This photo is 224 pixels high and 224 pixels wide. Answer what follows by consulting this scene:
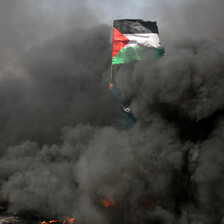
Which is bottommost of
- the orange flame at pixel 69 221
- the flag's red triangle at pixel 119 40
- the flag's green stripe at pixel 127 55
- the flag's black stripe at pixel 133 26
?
the orange flame at pixel 69 221

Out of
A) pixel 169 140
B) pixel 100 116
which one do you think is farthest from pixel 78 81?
pixel 169 140

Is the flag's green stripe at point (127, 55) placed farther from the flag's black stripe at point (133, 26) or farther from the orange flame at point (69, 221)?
the orange flame at point (69, 221)

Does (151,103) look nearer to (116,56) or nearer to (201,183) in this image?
(116,56)

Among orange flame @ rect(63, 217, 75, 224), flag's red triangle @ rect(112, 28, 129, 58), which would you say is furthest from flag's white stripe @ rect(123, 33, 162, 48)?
orange flame @ rect(63, 217, 75, 224)

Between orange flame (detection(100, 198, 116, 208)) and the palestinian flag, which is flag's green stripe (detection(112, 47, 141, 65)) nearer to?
the palestinian flag

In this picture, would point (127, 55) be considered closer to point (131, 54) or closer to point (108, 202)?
point (131, 54)

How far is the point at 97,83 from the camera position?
23.7 meters

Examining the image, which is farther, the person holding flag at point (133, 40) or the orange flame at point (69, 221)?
the person holding flag at point (133, 40)

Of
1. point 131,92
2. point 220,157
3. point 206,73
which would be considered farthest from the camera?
point 131,92

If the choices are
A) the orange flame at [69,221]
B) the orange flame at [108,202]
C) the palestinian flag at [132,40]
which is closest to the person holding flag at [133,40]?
the palestinian flag at [132,40]

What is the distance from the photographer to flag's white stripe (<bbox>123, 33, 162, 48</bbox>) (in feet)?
50.5

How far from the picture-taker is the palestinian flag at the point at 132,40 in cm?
1522

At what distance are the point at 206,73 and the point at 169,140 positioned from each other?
4.72m

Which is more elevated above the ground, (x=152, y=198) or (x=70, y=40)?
(x=70, y=40)
